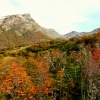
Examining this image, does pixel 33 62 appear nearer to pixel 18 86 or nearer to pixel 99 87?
pixel 18 86

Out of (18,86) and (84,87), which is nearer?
(18,86)

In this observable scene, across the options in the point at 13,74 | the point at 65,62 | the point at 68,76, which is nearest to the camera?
the point at 13,74

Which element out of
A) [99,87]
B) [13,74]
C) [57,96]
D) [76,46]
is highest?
[76,46]

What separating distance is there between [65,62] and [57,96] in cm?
2260

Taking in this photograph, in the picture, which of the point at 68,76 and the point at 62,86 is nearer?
the point at 62,86

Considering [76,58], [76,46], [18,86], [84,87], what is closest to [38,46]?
[76,46]

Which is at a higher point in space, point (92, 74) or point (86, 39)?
point (86, 39)

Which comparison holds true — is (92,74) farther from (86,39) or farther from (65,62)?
(86,39)

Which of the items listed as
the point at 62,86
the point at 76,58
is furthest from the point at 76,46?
the point at 62,86

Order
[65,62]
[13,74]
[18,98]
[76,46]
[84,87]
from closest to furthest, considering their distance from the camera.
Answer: [13,74]
[18,98]
[84,87]
[65,62]
[76,46]

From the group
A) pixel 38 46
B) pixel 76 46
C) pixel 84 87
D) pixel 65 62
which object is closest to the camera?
pixel 84 87

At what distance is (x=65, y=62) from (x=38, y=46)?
61687 mm

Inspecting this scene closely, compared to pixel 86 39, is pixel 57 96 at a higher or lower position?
lower

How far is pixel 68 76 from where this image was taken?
288 feet
